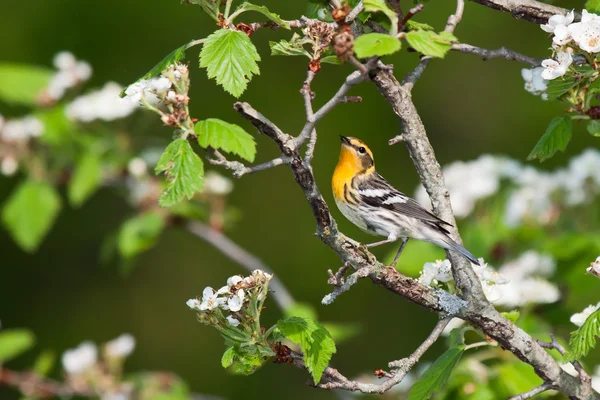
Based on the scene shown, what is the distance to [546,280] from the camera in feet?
11.1

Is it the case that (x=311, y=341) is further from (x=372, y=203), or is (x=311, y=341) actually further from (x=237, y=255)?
(x=237, y=255)

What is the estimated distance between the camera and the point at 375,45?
1.68 meters

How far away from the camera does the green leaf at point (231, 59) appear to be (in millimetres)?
1984

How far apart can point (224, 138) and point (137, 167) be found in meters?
2.60

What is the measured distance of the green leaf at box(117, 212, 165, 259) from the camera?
4180 mm

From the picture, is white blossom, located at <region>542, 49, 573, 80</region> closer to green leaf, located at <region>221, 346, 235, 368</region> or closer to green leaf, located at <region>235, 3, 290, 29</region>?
green leaf, located at <region>235, 3, 290, 29</region>

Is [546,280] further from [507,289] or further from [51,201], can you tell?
[51,201]

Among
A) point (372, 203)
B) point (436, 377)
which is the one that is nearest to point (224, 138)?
→ point (436, 377)

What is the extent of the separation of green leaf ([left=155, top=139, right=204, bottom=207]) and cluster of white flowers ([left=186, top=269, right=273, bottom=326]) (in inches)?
10.4

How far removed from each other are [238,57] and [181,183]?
37 centimetres

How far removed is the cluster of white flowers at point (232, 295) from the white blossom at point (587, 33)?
998 mm

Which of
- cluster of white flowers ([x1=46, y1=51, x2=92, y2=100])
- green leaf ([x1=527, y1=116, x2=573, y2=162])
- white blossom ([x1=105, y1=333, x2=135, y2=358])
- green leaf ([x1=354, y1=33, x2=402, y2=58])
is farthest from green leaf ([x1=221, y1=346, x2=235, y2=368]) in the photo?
cluster of white flowers ([x1=46, y1=51, x2=92, y2=100])

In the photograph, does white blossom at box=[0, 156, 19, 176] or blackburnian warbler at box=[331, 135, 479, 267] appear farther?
white blossom at box=[0, 156, 19, 176]

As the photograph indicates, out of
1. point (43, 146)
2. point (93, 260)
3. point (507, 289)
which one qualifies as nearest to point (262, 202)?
point (93, 260)
